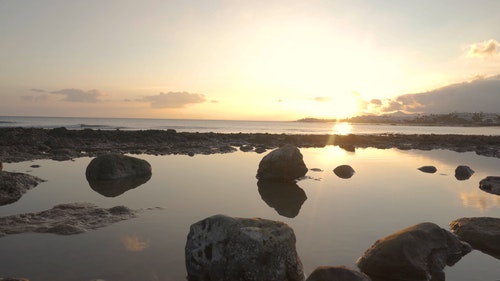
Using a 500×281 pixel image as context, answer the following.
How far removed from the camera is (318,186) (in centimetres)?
1717

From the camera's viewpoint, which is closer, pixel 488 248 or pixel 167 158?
pixel 488 248

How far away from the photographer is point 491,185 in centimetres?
1661

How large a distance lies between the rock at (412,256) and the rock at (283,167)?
10.2 m

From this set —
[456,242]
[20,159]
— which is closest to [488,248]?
[456,242]

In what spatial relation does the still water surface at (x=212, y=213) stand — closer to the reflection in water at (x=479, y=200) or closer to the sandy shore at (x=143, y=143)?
the reflection in water at (x=479, y=200)

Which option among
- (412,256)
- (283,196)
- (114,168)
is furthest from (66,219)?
(412,256)

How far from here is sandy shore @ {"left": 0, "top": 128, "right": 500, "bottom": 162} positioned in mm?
28188

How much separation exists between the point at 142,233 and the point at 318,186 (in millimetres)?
9879

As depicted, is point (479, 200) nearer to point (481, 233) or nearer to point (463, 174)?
point (481, 233)

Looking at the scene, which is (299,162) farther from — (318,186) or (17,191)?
(17,191)

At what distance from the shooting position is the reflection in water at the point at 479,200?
1340 cm

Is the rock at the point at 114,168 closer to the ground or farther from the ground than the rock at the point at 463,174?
farther from the ground

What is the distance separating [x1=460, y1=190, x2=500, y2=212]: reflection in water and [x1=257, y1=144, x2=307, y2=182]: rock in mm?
7381

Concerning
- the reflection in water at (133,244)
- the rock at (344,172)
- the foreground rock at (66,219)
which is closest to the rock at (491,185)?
the rock at (344,172)
